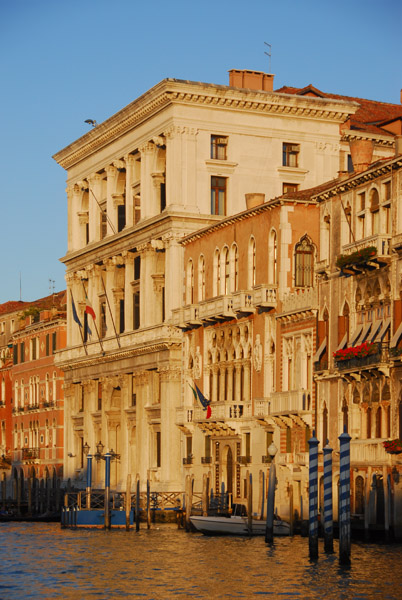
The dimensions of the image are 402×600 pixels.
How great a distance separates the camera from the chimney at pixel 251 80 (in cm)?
6738

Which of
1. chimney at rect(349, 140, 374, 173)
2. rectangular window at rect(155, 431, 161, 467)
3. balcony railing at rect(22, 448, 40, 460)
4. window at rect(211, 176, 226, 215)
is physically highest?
window at rect(211, 176, 226, 215)

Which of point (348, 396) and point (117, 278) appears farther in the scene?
point (117, 278)

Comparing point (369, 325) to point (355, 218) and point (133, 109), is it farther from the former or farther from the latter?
point (133, 109)

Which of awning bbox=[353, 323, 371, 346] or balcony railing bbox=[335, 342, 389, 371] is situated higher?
awning bbox=[353, 323, 371, 346]

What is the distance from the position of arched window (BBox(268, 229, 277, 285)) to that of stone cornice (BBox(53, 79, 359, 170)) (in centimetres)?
1334

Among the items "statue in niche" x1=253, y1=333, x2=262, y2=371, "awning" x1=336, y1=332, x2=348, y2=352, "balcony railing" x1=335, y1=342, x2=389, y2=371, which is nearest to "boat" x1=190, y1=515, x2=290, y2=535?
"balcony railing" x1=335, y1=342, x2=389, y2=371

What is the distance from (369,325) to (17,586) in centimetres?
1547

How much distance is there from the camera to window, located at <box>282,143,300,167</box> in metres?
67.4

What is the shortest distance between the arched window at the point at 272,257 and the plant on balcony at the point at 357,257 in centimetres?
714

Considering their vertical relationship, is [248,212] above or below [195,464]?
above

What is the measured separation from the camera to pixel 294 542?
44656 mm

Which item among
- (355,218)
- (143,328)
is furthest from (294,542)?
(143,328)

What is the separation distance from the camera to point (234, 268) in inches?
2224

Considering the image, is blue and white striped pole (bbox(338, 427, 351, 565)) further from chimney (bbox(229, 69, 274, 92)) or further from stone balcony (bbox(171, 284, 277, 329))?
chimney (bbox(229, 69, 274, 92))
